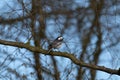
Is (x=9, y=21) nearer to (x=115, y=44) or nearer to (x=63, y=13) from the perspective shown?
(x=63, y=13)

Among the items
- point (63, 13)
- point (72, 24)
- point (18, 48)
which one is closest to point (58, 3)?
point (63, 13)

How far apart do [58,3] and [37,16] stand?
54 centimetres

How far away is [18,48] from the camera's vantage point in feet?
23.4

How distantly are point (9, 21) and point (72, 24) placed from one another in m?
2.14

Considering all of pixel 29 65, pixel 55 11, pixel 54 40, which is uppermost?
pixel 55 11

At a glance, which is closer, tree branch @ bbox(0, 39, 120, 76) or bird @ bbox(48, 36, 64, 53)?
tree branch @ bbox(0, 39, 120, 76)

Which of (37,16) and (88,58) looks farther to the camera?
(88,58)

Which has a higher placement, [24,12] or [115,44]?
[24,12]

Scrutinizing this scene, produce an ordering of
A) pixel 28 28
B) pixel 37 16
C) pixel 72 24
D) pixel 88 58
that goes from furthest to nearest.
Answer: pixel 72 24, pixel 88 58, pixel 37 16, pixel 28 28

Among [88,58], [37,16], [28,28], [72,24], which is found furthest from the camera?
[72,24]

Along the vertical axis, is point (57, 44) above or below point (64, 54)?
below

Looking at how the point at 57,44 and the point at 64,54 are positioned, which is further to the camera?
the point at 57,44

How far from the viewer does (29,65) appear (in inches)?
334

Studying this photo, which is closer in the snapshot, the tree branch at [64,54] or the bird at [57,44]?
the tree branch at [64,54]
